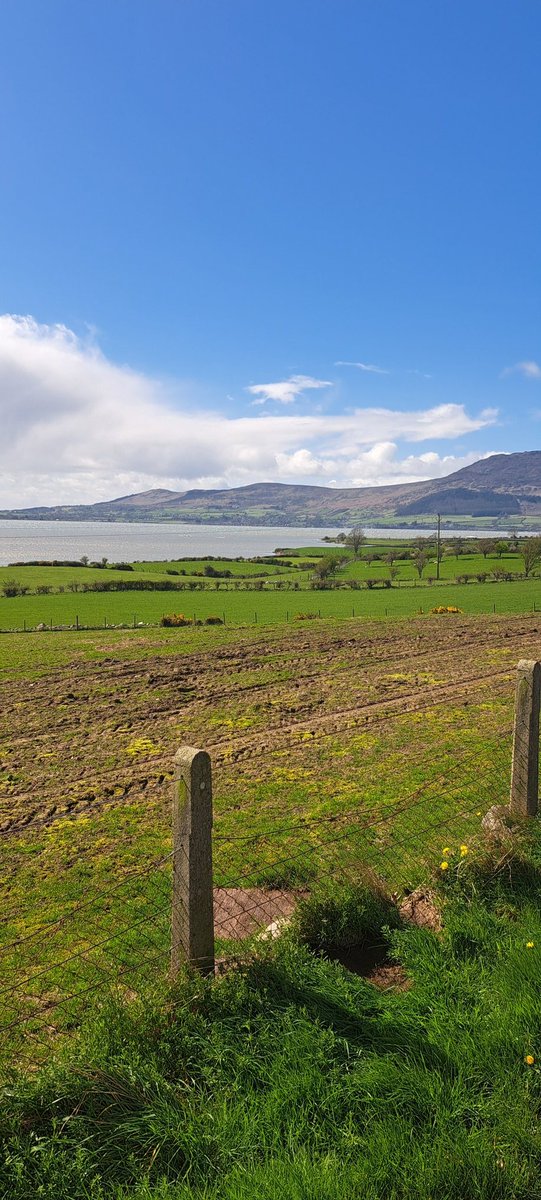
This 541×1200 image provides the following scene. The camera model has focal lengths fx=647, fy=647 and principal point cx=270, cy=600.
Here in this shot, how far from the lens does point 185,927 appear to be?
4648mm

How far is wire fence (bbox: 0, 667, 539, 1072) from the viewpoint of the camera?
6223 mm

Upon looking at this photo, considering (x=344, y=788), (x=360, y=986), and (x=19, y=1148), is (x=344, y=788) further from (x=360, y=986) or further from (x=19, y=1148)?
(x=19, y=1148)

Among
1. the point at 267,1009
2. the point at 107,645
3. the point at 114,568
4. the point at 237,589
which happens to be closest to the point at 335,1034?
the point at 267,1009

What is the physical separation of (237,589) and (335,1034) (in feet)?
242

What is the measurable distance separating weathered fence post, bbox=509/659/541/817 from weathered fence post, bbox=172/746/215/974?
12.9ft

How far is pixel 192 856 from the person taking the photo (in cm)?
464

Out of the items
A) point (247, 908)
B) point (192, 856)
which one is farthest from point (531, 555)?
point (192, 856)

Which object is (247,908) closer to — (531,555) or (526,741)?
(526,741)

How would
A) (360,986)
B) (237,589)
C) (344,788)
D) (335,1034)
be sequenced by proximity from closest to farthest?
(335,1034) < (360,986) < (344,788) < (237,589)

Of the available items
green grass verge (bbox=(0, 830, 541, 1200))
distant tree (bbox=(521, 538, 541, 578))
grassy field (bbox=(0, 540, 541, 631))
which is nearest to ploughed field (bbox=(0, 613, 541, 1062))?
green grass verge (bbox=(0, 830, 541, 1200))

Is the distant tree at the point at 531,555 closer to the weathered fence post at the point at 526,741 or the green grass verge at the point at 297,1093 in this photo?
the weathered fence post at the point at 526,741

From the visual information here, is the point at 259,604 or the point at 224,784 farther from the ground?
the point at 259,604

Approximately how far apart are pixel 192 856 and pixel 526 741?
4.18 metres

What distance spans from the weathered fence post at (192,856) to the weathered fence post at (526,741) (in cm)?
393
